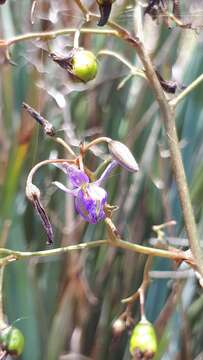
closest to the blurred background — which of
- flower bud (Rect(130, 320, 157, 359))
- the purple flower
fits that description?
flower bud (Rect(130, 320, 157, 359))

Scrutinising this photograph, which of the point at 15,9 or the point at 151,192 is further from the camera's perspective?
the point at 15,9

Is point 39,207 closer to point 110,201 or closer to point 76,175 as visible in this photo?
point 76,175

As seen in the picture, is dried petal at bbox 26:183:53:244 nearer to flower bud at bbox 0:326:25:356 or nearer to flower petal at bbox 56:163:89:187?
flower petal at bbox 56:163:89:187

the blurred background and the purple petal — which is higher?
the purple petal

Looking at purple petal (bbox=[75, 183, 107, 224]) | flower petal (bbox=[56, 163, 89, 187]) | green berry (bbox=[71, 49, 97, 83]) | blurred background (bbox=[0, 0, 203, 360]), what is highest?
green berry (bbox=[71, 49, 97, 83])

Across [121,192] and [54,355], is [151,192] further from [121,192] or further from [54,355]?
[54,355]

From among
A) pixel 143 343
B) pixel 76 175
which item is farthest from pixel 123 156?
pixel 143 343

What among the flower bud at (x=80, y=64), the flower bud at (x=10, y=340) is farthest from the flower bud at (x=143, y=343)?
the flower bud at (x=80, y=64)

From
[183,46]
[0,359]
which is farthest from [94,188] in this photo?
[183,46]
